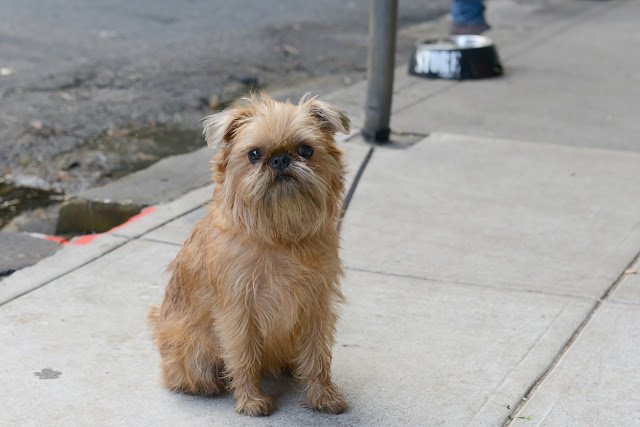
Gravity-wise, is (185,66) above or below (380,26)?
below

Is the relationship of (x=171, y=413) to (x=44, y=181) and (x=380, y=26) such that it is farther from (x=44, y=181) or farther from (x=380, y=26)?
(x=380, y=26)

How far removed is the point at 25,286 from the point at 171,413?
1418 millimetres

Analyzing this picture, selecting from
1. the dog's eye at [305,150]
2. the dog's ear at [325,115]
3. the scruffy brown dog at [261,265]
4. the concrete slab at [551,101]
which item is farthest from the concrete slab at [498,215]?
the dog's eye at [305,150]

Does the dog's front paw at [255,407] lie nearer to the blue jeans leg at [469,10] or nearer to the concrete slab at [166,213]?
the concrete slab at [166,213]

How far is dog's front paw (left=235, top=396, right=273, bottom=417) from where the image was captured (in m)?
3.22

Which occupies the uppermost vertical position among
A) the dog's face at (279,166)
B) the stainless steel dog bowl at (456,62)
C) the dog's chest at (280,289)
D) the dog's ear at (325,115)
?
the dog's ear at (325,115)

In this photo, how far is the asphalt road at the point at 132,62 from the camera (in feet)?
22.6

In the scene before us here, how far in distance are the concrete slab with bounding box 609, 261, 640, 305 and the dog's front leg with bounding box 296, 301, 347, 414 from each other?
5.62 feet

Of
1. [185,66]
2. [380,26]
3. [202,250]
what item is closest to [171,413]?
[202,250]

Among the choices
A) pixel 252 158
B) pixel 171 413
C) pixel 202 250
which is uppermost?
pixel 252 158

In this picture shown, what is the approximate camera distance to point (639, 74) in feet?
29.4

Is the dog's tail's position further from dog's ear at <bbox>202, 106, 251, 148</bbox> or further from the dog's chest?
dog's ear at <bbox>202, 106, 251, 148</bbox>

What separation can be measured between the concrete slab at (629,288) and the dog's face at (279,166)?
6.21ft

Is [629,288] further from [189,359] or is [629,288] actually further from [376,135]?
[376,135]
